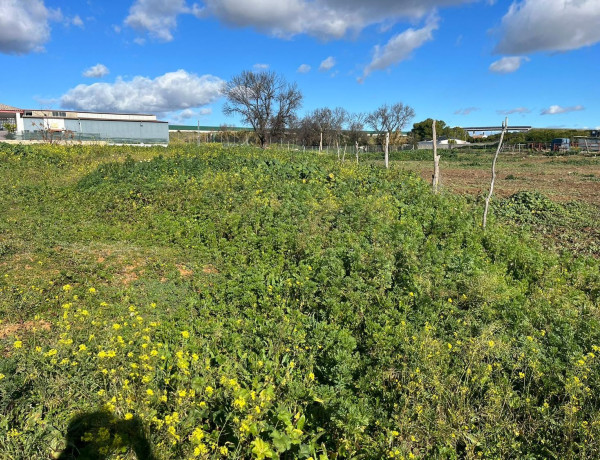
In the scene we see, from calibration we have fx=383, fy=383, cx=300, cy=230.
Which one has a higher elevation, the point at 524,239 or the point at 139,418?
the point at 524,239

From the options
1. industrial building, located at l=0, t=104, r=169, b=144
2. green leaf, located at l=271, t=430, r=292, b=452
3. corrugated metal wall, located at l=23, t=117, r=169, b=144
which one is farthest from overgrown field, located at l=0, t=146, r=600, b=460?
corrugated metal wall, located at l=23, t=117, r=169, b=144

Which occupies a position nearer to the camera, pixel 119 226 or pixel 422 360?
pixel 422 360

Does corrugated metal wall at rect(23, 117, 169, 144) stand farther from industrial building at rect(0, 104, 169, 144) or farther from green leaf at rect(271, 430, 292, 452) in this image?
green leaf at rect(271, 430, 292, 452)

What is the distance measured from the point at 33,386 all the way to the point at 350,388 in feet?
8.24

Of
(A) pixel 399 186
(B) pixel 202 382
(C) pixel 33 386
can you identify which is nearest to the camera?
(C) pixel 33 386

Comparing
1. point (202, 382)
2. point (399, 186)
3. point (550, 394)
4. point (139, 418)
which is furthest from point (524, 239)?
point (139, 418)

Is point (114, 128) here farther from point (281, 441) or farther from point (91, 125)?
point (281, 441)

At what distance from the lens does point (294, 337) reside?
407 cm

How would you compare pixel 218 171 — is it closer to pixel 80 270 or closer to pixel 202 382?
pixel 80 270

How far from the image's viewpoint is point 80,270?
18.5 ft

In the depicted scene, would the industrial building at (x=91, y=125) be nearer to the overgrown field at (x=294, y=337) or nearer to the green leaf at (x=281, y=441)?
the overgrown field at (x=294, y=337)

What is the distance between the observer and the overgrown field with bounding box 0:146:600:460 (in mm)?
2723

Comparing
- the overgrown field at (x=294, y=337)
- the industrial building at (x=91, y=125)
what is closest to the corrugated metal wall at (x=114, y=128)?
the industrial building at (x=91, y=125)

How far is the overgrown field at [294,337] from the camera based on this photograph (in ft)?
8.93
